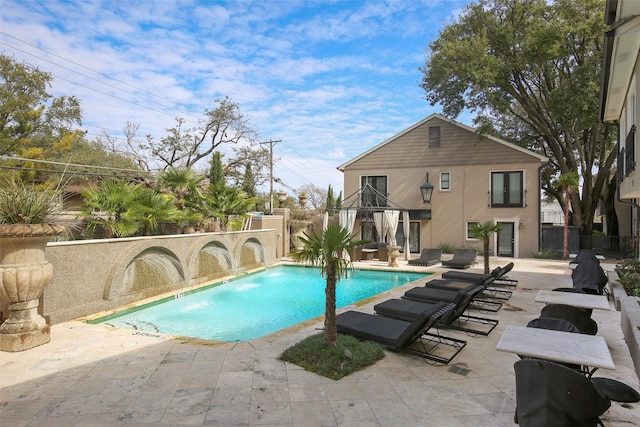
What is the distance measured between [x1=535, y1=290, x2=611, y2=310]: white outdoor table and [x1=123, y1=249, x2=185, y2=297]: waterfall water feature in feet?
29.6

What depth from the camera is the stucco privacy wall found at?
723cm

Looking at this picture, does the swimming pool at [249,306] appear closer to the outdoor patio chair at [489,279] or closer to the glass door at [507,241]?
the outdoor patio chair at [489,279]

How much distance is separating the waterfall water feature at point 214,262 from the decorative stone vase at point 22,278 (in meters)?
6.39

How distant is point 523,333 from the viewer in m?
3.89

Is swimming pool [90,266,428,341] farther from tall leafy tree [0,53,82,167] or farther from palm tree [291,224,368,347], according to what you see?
tall leafy tree [0,53,82,167]

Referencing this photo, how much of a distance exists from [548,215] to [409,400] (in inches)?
1940

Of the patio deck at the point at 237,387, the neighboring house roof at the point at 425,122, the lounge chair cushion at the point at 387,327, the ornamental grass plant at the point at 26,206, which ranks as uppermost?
the neighboring house roof at the point at 425,122

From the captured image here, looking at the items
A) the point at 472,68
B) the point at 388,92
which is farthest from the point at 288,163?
the point at 472,68

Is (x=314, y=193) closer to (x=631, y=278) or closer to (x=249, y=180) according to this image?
(x=249, y=180)

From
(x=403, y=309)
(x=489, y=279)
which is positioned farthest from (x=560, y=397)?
(x=489, y=279)

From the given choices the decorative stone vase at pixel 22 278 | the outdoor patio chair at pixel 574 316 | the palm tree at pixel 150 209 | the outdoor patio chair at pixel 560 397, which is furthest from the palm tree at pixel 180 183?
the outdoor patio chair at pixel 560 397

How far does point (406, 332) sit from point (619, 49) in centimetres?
703

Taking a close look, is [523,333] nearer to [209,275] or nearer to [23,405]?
[23,405]

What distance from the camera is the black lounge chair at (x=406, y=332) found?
16.6ft
